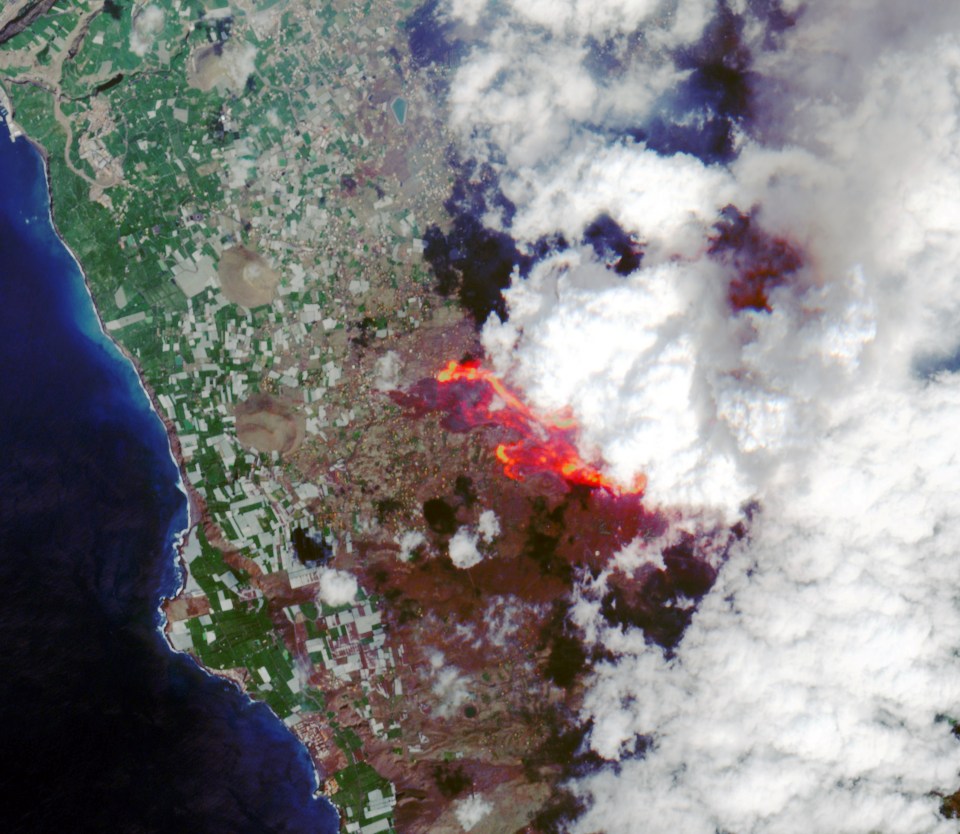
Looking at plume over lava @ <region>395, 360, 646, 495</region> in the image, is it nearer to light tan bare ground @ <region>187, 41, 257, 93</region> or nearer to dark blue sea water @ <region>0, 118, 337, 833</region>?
dark blue sea water @ <region>0, 118, 337, 833</region>

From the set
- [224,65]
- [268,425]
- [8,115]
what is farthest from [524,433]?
[8,115]

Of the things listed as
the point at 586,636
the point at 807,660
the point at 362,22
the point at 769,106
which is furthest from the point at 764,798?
the point at 362,22

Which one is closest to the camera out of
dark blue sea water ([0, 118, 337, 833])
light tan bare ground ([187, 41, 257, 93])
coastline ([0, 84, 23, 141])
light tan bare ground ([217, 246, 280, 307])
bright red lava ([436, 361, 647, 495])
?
dark blue sea water ([0, 118, 337, 833])

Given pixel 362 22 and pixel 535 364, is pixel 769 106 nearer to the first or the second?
pixel 535 364

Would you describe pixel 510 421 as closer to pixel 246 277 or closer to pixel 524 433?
pixel 524 433

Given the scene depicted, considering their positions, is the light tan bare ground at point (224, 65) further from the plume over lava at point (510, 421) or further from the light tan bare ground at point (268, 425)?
the plume over lava at point (510, 421)

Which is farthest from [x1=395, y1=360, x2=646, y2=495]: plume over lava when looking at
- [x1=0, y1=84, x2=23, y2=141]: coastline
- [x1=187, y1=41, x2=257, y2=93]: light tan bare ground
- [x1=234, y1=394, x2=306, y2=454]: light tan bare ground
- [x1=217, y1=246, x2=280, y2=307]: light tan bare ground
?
[x1=0, y1=84, x2=23, y2=141]: coastline
